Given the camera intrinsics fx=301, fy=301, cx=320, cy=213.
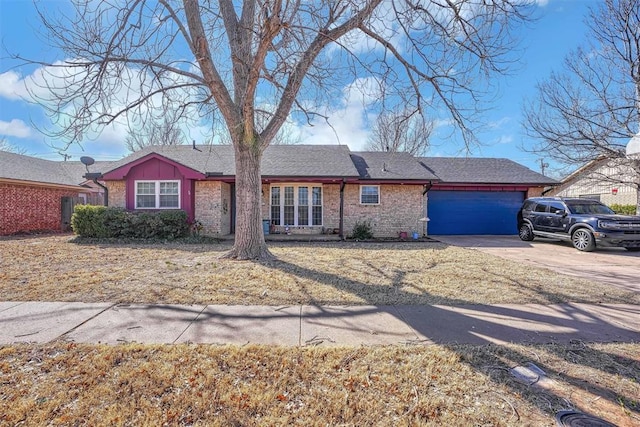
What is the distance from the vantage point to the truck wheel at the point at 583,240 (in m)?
10.4

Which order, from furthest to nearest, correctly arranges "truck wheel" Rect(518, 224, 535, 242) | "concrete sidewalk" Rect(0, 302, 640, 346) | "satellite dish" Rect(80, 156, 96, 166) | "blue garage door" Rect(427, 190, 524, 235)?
"satellite dish" Rect(80, 156, 96, 166) < "blue garage door" Rect(427, 190, 524, 235) < "truck wheel" Rect(518, 224, 535, 242) < "concrete sidewalk" Rect(0, 302, 640, 346)

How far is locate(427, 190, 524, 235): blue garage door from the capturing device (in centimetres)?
1550

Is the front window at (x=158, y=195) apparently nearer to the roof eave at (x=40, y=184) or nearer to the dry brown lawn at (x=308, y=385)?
the roof eave at (x=40, y=184)

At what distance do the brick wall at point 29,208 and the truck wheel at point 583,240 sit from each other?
77.7 feet

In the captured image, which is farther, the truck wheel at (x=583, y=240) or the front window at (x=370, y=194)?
the front window at (x=370, y=194)

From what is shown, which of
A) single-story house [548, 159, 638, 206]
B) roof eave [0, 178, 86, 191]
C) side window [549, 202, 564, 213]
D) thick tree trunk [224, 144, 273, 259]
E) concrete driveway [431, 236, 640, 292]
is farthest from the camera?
single-story house [548, 159, 638, 206]

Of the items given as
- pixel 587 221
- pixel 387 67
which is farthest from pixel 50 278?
pixel 587 221

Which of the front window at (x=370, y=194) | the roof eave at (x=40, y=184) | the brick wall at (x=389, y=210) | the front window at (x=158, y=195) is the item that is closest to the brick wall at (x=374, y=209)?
the brick wall at (x=389, y=210)

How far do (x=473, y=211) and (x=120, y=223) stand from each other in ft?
53.2

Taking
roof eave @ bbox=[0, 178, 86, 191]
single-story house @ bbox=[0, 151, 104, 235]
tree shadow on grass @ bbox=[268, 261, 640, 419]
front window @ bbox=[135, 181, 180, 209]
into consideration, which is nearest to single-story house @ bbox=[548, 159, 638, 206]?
tree shadow on grass @ bbox=[268, 261, 640, 419]

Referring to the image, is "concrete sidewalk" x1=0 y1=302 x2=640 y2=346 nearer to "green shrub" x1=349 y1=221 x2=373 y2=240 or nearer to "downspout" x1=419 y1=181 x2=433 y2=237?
"green shrub" x1=349 y1=221 x2=373 y2=240

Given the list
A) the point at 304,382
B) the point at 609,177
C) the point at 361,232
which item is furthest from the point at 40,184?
the point at 609,177

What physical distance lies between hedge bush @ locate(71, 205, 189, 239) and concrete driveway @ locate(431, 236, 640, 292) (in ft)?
39.4

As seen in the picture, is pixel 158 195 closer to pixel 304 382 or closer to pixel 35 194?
pixel 35 194
